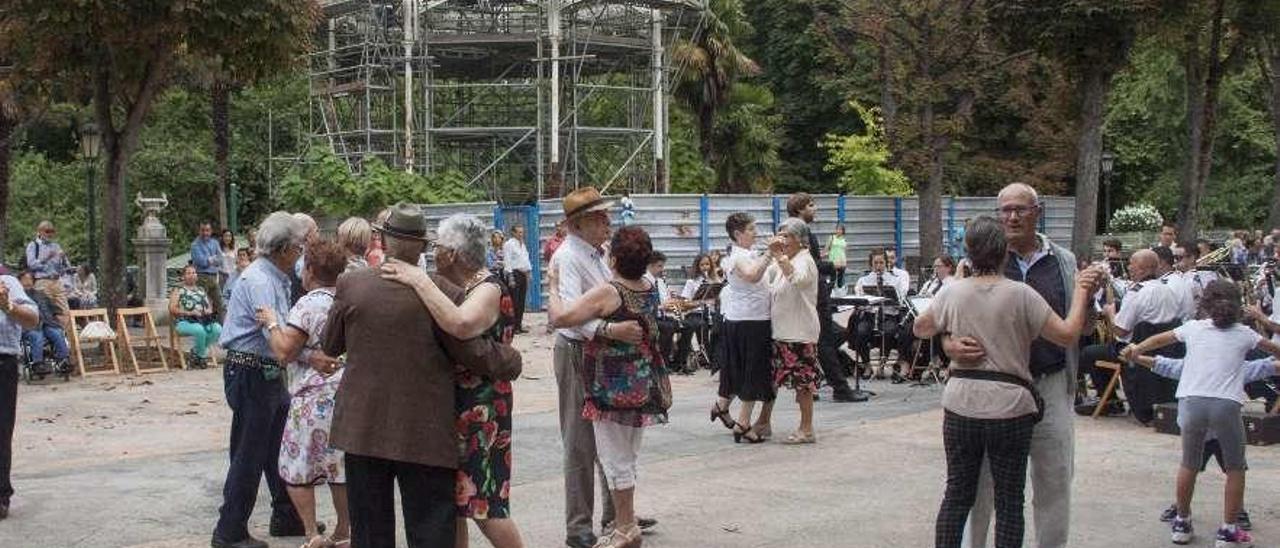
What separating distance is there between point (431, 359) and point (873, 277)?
12.6 meters

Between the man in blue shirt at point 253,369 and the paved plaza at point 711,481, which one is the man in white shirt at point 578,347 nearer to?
the paved plaza at point 711,481

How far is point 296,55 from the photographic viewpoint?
18438mm

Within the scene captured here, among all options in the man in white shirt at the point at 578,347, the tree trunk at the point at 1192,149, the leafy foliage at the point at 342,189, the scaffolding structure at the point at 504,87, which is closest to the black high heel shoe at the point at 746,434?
the man in white shirt at the point at 578,347

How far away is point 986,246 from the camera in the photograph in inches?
220

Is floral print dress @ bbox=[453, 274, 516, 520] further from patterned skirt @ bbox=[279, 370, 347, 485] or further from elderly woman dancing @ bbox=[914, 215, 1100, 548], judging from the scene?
elderly woman dancing @ bbox=[914, 215, 1100, 548]

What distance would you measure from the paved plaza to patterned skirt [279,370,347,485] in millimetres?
731

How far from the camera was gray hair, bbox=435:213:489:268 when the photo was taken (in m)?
5.43

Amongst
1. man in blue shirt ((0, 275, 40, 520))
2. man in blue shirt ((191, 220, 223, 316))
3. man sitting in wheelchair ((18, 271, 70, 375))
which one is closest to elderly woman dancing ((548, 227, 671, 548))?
man in blue shirt ((0, 275, 40, 520))

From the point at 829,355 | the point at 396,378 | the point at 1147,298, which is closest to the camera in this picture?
the point at 396,378

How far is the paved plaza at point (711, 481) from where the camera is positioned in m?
7.61

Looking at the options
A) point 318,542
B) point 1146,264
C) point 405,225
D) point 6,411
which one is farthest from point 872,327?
point 405,225

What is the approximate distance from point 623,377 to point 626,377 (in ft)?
0.05

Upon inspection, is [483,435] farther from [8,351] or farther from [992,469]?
[8,351]

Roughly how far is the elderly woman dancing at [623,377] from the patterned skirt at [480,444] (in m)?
1.22
